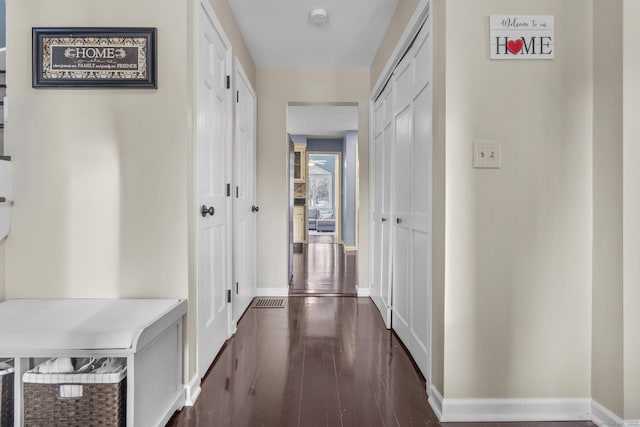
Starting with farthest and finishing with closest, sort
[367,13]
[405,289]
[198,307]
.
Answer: [367,13]
[405,289]
[198,307]

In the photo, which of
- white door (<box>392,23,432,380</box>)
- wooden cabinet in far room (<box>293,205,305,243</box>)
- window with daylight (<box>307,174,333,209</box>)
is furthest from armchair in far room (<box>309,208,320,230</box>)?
white door (<box>392,23,432,380</box>)

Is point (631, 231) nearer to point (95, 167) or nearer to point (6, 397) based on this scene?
point (95, 167)

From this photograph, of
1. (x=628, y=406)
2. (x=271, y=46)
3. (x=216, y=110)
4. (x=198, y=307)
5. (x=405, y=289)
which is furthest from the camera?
(x=271, y=46)

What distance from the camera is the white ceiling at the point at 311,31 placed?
99.4 inches

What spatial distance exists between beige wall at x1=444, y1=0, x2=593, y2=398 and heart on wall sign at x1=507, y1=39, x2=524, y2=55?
2.2 inches

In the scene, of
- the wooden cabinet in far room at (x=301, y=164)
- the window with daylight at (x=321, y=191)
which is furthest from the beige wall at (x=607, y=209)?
Answer: the window with daylight at (x=321, y=191)

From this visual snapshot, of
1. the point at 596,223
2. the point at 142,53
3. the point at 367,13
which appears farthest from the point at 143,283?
the point at 367,13

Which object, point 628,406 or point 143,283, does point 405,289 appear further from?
point 143,283

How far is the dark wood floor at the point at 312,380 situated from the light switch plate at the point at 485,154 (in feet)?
3.74

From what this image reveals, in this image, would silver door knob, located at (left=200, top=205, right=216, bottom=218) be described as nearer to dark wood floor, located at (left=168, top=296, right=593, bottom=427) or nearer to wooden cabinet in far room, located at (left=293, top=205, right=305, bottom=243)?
dark wood floor, located at (left=168, top=296, right=593, bottom=427)

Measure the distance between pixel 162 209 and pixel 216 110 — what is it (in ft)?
2.73

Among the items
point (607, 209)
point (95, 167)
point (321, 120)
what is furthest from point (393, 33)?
point (321, 120)

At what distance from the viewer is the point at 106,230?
1627mm

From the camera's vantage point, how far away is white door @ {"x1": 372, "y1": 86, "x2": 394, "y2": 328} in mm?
2811
